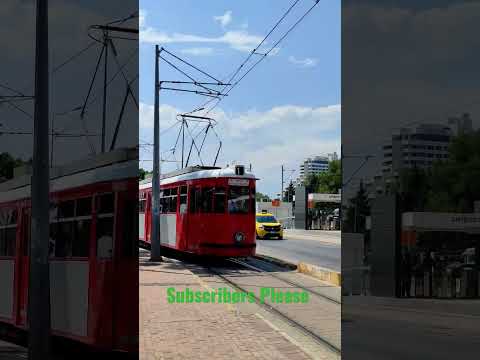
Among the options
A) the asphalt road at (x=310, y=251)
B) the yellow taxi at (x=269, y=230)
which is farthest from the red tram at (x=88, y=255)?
the yellow taxi at (x=269, y=230)

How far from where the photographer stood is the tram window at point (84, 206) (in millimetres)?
2355

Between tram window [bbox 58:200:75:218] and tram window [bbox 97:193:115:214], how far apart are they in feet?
0.37

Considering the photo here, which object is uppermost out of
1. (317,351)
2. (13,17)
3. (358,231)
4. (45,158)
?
(13,17)

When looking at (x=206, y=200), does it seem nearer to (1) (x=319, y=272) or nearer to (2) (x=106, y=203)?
(1) (x=319, y=272)

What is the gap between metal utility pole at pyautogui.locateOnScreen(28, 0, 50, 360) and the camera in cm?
228

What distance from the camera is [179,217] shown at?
40.0ft

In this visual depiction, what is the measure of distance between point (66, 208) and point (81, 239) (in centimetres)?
14

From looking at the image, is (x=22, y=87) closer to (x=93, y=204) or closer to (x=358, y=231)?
(x=93, y=204)

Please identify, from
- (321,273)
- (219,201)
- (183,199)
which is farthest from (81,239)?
(183,199)

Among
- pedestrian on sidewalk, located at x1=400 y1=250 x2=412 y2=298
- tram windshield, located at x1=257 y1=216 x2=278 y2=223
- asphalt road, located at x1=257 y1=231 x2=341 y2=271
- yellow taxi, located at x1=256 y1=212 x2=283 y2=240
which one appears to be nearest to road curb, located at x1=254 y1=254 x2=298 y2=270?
asphalt road, located at x1=257 y1=231 x2=341 y2=271

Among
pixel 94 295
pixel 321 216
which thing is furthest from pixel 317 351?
pixel 321 216

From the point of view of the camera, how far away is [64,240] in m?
2.36

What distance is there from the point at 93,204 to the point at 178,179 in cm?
1007

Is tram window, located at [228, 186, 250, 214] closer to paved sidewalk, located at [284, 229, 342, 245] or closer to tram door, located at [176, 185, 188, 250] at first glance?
tram door, located at [176, 185, 188, 250]
